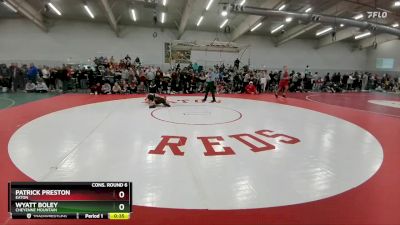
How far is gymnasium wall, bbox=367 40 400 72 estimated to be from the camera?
24.6 meters

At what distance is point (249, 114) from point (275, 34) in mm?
20014

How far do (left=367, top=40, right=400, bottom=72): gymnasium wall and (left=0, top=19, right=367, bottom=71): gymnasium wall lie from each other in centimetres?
504

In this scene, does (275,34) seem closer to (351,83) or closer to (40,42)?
(351,83)

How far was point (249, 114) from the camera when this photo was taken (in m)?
7.27

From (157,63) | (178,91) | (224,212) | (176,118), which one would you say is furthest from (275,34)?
(224,212)

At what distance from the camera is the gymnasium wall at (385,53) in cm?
2457
